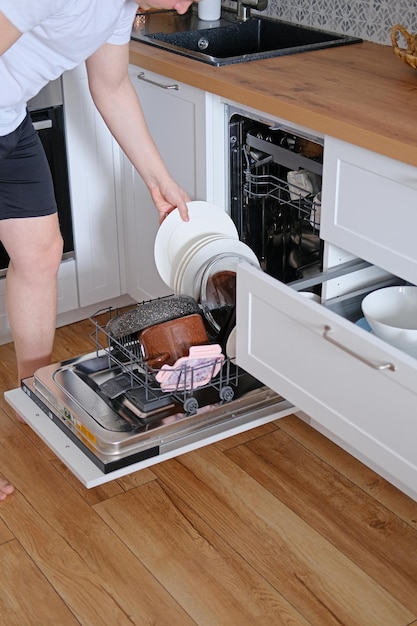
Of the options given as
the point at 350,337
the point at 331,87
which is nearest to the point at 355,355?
the point at 350,337

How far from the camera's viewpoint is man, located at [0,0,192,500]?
5.41ft

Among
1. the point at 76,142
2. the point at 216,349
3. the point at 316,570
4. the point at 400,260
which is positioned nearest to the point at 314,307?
the point at 400,260

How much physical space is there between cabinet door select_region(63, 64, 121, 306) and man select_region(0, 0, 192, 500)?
0.96ft

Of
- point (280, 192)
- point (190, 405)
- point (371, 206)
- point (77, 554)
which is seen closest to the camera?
point (371, 206)

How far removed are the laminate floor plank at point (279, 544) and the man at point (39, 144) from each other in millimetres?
427

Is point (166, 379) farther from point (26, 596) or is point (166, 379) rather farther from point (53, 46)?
point (53, 46)

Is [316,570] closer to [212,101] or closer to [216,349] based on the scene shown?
[216,349]

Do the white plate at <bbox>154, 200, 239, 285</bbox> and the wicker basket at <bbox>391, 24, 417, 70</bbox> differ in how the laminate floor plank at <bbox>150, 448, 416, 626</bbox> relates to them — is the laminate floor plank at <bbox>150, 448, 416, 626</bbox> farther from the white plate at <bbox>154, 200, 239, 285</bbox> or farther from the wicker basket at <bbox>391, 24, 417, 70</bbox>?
the wicker basket at <bbox>391, 24, 417, 70</bbox>

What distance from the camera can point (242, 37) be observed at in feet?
8.45

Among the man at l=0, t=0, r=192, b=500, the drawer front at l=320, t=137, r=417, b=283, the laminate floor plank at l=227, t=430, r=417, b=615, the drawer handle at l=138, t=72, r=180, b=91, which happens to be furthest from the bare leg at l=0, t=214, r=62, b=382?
the drawer front at l=320, t=137, r=417, b=283

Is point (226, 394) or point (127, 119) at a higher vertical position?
point (127, 119)

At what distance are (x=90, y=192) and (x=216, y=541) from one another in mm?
1087

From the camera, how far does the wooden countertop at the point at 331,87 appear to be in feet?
5.44

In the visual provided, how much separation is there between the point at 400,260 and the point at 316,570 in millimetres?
624
